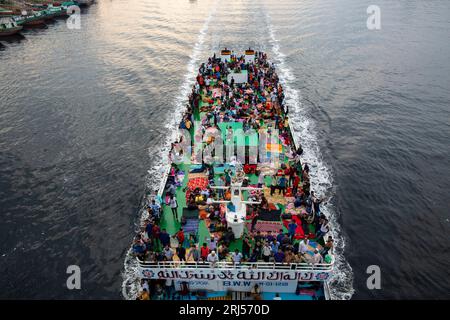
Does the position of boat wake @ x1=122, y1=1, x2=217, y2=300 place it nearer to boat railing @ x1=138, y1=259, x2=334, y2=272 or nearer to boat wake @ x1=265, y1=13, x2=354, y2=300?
boat railing @ x1=138, y1=259, x2=334, y2=272

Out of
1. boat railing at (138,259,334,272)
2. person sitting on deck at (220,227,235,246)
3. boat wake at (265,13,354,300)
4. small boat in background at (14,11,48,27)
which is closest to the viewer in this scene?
boat railing at (138,259,334,272)

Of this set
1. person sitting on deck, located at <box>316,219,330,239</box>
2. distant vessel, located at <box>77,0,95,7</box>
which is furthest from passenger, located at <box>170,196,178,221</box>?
distant vessel, located at <box>77,0,95,7</box>

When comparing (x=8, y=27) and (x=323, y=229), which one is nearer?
(x=323, y=229)

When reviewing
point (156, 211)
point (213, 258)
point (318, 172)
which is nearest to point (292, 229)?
point (213, 258)

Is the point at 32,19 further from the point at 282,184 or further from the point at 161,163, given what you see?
the point at 282,184

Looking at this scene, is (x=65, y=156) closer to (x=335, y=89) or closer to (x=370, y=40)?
(x=335, y=89)

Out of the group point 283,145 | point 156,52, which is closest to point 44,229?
point 283,145

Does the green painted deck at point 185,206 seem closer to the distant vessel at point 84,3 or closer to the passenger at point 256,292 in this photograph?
the passenger at point 256,292
